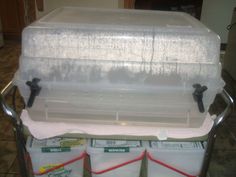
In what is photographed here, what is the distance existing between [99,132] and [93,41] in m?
0.27

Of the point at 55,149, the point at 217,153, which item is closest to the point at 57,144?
the point at 55,149

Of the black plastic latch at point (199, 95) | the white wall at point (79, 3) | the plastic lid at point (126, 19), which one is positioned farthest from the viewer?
the white wall at point (79, 3)

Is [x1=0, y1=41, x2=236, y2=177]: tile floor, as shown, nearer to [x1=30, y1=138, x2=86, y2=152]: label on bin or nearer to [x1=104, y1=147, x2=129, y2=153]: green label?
[x1=30, y1=138, x2=86, y2=152]: label on bin

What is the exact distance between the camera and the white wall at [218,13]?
11.2 feet

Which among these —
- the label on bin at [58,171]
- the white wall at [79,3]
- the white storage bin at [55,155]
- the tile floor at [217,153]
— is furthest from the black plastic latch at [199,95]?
the white wall at [79,3]

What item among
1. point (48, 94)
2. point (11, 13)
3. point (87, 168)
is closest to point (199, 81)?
point (48, 94)

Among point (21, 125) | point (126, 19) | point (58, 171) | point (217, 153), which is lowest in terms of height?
point (217, 153)

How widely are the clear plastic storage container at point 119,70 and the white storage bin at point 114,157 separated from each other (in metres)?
0.15

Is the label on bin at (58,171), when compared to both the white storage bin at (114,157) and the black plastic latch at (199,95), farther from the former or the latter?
the black plastic latch at (199,95)

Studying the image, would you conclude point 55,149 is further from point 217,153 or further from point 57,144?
point 217,153

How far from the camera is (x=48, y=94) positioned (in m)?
0.76

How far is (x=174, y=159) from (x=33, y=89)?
0.52 metres

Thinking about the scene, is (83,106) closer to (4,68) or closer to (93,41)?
(93,41)

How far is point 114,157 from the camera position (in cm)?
89
